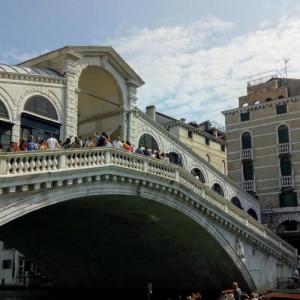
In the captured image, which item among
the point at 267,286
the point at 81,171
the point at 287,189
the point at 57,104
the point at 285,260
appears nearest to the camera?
the point at 81,171

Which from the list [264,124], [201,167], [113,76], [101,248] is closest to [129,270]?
[101,248]

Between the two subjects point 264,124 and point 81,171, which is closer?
point 81,171

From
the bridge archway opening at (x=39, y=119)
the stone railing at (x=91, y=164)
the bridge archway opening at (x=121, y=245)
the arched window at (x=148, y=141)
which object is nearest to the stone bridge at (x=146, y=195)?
the stone railing at (x=91, y=164)

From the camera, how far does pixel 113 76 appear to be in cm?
2431

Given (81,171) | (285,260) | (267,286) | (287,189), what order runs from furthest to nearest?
(287,189) < (285,260) < (267,286) < (81,171)

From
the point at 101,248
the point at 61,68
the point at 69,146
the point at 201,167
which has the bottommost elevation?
the point at 101,248

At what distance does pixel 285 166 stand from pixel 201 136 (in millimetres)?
10166

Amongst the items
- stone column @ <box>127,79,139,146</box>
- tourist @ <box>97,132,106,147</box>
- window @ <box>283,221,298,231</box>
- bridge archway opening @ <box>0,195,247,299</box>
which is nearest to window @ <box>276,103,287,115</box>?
window @ <box>283,221,298,231</box>

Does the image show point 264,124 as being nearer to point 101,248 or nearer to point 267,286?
point 267,286

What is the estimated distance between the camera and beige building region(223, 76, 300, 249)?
3506 cm

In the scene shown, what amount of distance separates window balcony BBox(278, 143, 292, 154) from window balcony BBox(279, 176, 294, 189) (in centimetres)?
175

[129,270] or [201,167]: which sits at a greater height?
[201,167]

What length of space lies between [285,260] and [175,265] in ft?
20.9

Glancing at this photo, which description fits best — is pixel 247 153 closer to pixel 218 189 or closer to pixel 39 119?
pixel 218 189
